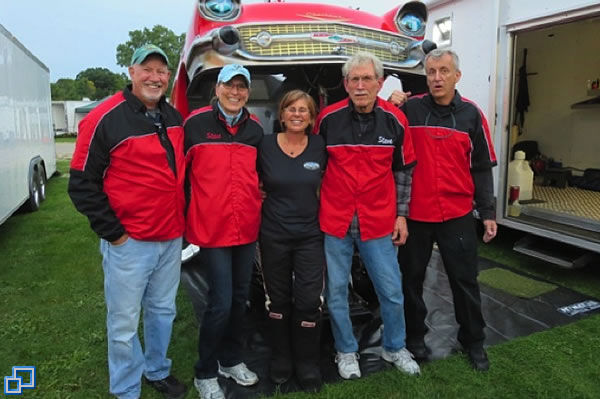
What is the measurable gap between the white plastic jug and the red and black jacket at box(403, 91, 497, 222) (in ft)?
8.45

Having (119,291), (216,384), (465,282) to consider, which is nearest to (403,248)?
(465,282)

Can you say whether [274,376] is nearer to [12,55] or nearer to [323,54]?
[323,54]

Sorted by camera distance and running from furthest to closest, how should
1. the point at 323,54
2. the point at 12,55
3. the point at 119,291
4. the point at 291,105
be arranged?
the point at 12,55 → the point at 323,54 → the point at 291,105 → the point at 119,291

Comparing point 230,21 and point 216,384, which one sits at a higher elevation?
point 230,21

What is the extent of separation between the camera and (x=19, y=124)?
261 inches

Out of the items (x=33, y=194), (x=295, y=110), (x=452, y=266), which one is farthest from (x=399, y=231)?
(x=33, y=194)

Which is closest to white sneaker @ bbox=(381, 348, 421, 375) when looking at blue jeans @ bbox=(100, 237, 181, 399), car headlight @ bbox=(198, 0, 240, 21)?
blue jeans @ bbox=(100, 237, 181, 399)

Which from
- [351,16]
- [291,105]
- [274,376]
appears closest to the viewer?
[291,105]

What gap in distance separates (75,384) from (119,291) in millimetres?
921

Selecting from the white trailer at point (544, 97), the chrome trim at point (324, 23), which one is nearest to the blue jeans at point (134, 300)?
the chrome trim at point (324, 23)

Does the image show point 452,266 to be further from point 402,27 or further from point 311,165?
point 402,27

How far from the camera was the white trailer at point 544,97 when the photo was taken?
4.31 metres

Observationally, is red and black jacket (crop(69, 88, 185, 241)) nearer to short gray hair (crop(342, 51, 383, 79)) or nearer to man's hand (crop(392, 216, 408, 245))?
short gray hair (crop(342, 51, 383, 79))

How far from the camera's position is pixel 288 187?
251cm
